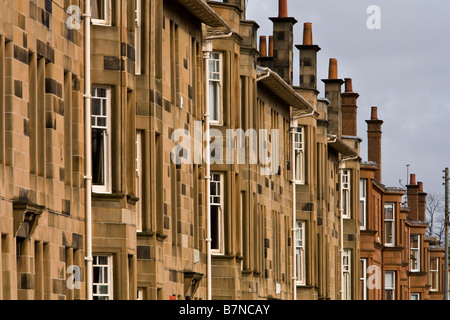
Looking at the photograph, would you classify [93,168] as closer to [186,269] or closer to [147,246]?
[147,246]

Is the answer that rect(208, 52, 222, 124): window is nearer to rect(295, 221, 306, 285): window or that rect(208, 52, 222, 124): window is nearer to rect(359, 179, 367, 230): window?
rect(295, 221, 306, 285): window

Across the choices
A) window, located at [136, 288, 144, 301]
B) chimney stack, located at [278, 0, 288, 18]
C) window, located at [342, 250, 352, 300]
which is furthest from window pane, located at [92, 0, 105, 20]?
window, located at [342, 250, 352, 300]

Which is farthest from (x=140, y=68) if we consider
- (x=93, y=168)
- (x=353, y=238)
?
(x=353, y=238)

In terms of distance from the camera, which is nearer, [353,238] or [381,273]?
[353,238]

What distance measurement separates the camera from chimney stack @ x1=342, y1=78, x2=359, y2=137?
232 ft

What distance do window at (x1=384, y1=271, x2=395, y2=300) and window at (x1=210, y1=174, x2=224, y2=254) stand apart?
38416mm

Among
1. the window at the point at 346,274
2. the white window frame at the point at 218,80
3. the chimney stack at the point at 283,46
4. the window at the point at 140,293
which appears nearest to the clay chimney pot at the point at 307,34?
the chimney stack at the point at 283,46

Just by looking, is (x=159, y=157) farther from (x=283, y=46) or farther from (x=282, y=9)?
(x=282, y=9)

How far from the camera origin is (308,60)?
5788 cm

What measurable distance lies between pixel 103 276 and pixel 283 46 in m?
25.7

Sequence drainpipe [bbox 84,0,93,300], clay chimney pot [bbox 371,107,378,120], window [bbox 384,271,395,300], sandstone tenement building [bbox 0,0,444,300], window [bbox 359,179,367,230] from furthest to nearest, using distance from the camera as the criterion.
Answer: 1. clay chimney pot [bbox 371,107,378,120]
2. window [bbox 384,271,395,300]
3. window [bbox 359,179,367,230]
4. drainpipe [bbox 84,0,93,300]
5. sandstone tenement building [bbox 0,0,444,300]

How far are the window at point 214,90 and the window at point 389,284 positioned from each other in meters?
39.0
